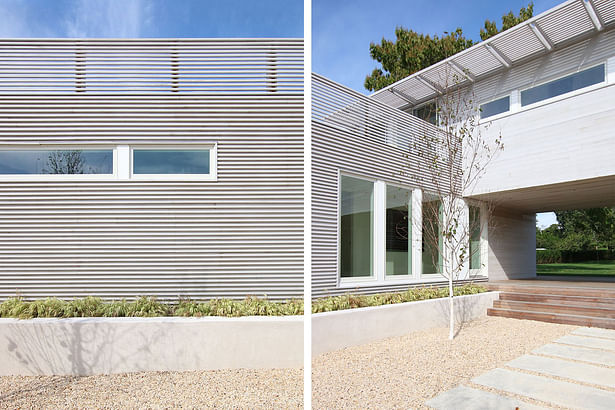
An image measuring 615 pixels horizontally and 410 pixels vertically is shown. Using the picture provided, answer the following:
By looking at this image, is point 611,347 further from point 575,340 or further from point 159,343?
point 159,343

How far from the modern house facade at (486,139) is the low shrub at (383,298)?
0.23 meters

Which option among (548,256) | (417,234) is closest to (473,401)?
(417,234)

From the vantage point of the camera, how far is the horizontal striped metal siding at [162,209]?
16.3 ft

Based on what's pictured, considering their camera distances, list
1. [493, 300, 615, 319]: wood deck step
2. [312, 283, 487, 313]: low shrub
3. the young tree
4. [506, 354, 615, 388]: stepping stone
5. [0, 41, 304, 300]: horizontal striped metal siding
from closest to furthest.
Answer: [506, 354, 615, 388]: stepping stone < [312, 283, 487, 313]: low shrub < [0, 41, 304, 300]: horizontal striped metal siding < [493, 300, 615, 319]: wood deck step < the young tree

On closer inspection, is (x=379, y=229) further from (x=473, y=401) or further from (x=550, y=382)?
(x=473, y=401)

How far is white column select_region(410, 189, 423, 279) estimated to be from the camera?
655cm

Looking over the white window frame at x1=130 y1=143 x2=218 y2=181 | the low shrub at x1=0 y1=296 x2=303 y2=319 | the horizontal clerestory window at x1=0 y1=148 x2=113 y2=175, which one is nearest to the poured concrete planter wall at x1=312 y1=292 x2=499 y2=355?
the low shrub at x1=0 y1=296 x2=303 y2=319

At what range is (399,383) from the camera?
11.2 ft

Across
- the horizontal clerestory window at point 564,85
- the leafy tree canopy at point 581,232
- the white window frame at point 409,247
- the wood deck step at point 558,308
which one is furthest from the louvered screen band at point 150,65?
the leafy tree canopy at point 581,232

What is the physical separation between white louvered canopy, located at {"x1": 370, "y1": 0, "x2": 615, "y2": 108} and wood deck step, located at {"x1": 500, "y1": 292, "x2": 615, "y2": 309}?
12.7 ft

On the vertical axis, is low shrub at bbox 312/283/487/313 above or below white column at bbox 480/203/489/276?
below

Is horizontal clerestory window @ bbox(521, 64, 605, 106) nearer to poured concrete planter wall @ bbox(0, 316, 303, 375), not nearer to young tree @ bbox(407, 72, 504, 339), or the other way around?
young tree @ bbox(407, 72, 504, 339)

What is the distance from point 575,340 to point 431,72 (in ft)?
17.6

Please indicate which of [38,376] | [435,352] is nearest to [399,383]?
[435,352]
